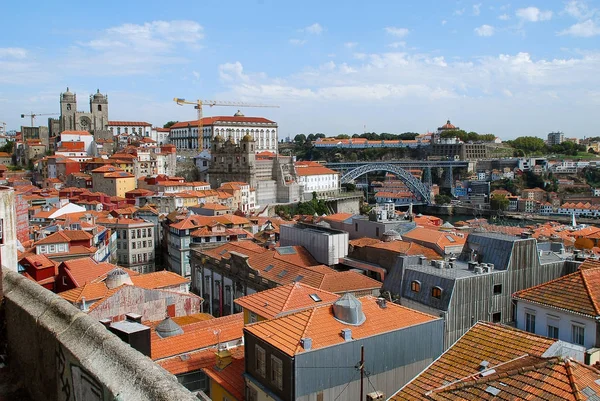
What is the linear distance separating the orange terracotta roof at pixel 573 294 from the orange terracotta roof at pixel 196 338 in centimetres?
600

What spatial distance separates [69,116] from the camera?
7269 cm

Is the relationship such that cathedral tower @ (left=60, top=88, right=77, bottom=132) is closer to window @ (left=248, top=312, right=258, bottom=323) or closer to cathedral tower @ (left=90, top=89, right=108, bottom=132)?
cathedral tower @ (left=90, top=89, right=108, bottom=132)

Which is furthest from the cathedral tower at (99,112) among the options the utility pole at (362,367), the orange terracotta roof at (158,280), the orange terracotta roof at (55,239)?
the utility pole at (362,367)

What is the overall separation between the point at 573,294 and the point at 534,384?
4.45 metres

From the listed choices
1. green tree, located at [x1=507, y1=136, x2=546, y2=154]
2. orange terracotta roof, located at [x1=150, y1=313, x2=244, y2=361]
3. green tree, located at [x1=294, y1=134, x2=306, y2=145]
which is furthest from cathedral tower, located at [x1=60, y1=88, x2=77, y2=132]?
green tree, located at [x1=507, y1=136, x2=546, y2=154]

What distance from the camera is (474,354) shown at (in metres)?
7.70

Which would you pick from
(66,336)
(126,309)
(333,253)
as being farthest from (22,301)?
(333,253)

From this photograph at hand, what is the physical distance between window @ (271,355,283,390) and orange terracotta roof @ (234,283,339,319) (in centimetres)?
254

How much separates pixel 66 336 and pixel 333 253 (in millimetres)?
15859

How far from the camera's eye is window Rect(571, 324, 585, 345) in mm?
9547

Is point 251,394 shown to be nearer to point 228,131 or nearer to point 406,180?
point 406,180

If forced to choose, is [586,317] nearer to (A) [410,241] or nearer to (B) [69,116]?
(A) [410,241]

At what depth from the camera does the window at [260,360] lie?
29.2ft

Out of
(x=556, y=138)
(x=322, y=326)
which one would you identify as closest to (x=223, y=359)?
(x=322, y=326)
